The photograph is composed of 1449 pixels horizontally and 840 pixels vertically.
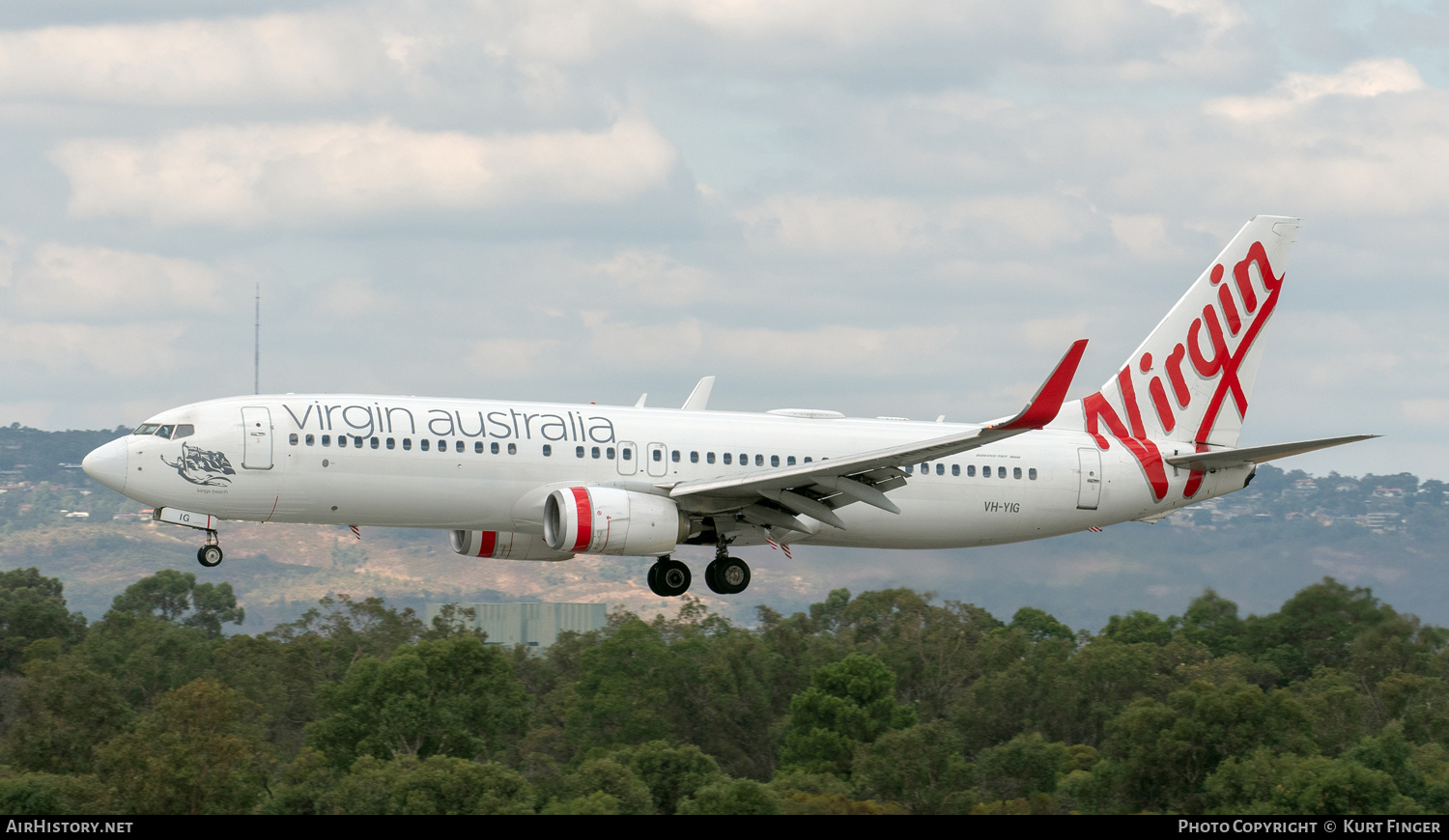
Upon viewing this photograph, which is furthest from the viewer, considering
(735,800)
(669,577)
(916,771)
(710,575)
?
(916,771)

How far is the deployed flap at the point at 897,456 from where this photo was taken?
3988 cm

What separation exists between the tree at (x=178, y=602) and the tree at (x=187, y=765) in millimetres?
103214

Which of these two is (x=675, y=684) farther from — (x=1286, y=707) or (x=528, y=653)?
(x=1286, y=707)

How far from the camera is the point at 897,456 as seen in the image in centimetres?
4331

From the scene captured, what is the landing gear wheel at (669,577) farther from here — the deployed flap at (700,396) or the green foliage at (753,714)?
the green foliage at (753,714)

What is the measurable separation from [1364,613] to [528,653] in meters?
69.2

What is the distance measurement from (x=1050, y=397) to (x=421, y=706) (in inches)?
2865

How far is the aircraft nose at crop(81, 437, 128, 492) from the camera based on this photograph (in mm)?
43750

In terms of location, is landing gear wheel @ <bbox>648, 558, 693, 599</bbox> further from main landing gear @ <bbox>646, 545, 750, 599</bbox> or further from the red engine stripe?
the red engine stripe

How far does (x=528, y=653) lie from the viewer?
150125mm

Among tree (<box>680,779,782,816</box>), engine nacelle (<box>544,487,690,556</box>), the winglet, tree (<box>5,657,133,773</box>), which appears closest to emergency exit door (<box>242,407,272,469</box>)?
engine nacelle (<box>544,487,690,556</box>)

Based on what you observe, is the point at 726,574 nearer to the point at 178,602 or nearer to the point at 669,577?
the point at 669,577

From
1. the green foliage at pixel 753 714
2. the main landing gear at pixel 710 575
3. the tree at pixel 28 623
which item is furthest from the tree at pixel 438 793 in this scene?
the tree at pixel 28 623

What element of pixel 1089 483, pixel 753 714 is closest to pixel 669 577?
pixel 1089 483
